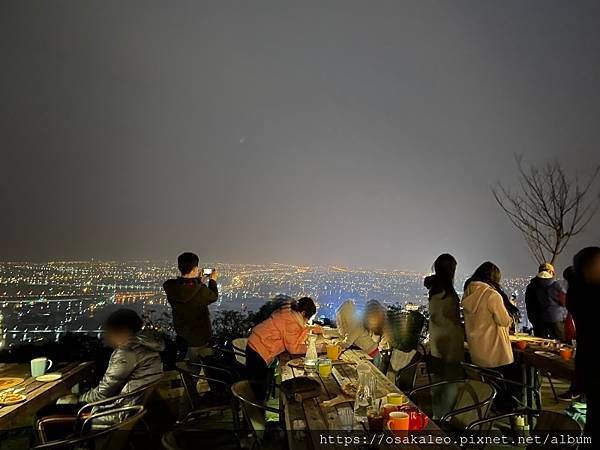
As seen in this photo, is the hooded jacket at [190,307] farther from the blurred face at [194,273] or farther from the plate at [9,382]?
the plate at [9,382]

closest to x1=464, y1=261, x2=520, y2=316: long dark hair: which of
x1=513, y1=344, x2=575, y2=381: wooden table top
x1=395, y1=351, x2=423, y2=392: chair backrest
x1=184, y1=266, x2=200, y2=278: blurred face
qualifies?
x1=513, y1=344, x2=575, y2=381: wooden table top

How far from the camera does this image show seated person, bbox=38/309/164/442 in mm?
2930

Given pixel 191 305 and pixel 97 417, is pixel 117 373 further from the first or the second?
pixel 191 305

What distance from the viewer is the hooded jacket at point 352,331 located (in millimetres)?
4309

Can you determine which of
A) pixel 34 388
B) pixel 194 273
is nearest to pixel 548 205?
pixel 194 273

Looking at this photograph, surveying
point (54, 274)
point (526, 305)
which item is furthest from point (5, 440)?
point (526, 305)

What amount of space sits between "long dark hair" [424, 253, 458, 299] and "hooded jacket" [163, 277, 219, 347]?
2.24 meters

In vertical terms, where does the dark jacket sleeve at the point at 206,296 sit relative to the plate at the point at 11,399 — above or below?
above

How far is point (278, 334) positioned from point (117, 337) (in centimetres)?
140

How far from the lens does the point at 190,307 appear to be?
15.1ft

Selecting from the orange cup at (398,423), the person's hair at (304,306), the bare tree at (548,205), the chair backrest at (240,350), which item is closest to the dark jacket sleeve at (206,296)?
the chair backrest at (240,350)

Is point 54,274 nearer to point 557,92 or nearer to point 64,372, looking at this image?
point 64,372

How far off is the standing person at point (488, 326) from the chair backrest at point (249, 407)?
2.05m

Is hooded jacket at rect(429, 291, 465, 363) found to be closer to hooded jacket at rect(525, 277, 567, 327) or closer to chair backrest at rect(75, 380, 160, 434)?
hooded jacket at rect(525, 277, 567, 327)
